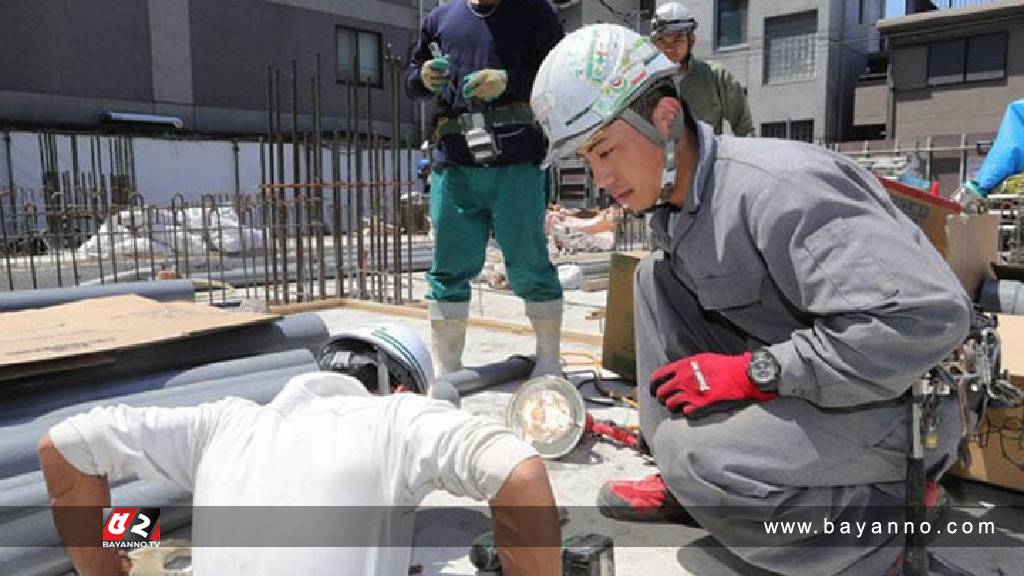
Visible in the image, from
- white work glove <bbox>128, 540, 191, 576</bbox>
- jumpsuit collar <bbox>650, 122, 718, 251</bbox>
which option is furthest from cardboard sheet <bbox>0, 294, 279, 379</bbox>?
jumpsuit collar <bbox>650, 122, 718, 251</bbox>

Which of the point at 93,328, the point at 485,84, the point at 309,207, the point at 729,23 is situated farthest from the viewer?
the point at 729,23

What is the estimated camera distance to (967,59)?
71.8 ft

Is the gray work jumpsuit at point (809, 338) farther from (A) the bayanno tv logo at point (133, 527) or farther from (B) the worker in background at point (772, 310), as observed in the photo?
(A) the bayanno tv logo at point (133, 527)

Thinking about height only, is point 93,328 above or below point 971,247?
below

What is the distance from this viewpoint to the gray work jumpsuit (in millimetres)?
1707

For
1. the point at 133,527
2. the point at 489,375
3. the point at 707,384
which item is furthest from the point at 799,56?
the point at 133,527

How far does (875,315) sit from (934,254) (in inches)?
10.4

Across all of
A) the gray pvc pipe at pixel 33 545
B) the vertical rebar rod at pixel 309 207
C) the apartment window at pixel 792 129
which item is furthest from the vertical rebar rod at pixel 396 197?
the apartment window at pixel 792 129

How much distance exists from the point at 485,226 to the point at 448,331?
56 centimetres

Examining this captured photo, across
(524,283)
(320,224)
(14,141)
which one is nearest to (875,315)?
(524,283)

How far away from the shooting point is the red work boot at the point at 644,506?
241 cm

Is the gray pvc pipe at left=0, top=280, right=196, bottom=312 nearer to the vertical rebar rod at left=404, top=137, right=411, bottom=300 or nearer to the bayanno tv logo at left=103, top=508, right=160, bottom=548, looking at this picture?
the bayanno tv logo at left=103, top=508, right=160, bottom=548

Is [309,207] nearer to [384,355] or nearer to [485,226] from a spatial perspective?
[485,226]

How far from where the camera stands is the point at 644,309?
240 centimetres
